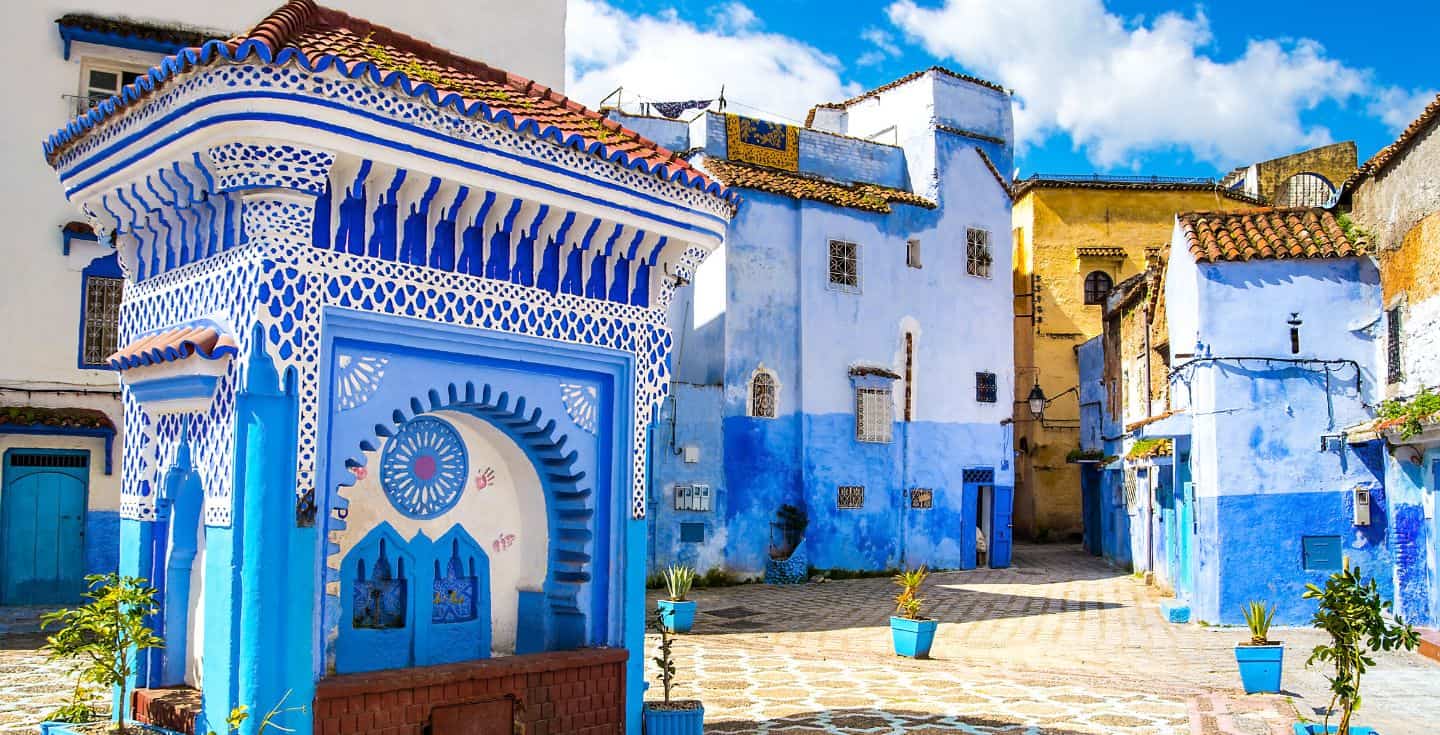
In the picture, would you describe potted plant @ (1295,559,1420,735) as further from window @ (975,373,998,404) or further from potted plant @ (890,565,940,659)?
window @ (975,373,998,404)

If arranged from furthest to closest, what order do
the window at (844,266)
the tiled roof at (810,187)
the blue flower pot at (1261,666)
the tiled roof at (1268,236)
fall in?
1. the window at (844,266)
2. the tiled roof at (810,187)
3. the tiled roof at (1268,236)
4. the blue flower pot at (1261,666)

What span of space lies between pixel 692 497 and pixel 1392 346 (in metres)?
11.7

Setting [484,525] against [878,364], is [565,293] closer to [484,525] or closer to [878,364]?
[484,525]

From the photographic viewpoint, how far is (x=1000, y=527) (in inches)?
1025

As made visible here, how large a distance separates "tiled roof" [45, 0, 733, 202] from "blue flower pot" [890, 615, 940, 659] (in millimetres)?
7260

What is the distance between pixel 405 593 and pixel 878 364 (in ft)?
57.5

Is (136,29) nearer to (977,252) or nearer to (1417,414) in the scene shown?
(977,252)

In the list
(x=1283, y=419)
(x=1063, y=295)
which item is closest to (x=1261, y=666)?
(x=1283, y=419)

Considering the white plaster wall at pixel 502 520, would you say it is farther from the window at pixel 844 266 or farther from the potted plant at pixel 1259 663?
the window at pixel 844 266

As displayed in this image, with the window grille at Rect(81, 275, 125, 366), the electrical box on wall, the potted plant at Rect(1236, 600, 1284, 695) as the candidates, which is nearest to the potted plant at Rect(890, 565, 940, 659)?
the potted plant at Rect(1236, 600, 1284, 695)

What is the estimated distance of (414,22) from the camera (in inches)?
713

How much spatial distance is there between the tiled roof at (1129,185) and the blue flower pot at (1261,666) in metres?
23.8

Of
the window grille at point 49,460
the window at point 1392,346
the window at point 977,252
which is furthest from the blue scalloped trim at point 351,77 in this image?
the window at point 977,252

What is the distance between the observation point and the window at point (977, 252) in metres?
26.0
